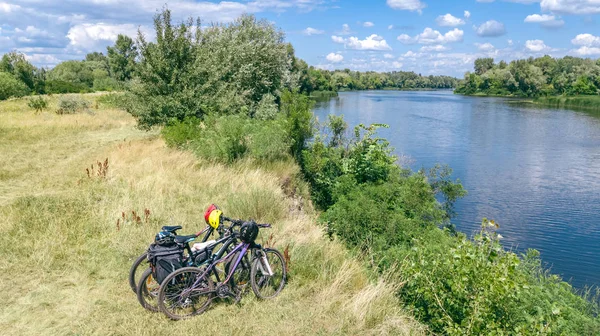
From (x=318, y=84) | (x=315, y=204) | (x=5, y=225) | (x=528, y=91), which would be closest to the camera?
(x=5, y=225)

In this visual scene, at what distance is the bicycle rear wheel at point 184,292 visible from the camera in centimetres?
496

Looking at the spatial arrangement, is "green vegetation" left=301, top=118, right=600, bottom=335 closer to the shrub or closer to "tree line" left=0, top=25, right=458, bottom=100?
"tree line" left=0, top=25, right=458, bottom=100

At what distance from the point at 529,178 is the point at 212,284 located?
2106 centimetres

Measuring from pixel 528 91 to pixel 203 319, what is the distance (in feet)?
332

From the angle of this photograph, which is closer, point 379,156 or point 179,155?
point 179,155

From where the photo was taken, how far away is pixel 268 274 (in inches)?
215

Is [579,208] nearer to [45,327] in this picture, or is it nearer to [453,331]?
[453,331]

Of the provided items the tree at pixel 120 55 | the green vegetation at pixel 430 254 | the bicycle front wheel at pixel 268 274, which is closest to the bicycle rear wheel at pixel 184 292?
the bicycle front wheel at pixel 268 274

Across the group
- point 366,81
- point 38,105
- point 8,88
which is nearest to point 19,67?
point 8,88

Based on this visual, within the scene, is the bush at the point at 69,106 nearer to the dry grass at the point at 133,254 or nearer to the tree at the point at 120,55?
the dry grass at the point at 133,254

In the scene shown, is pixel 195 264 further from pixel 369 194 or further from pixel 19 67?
pixel 19 67


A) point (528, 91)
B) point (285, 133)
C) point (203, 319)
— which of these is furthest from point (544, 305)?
point (528, 91)

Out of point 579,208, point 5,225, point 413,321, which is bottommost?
point 579,208

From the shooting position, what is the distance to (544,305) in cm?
732
